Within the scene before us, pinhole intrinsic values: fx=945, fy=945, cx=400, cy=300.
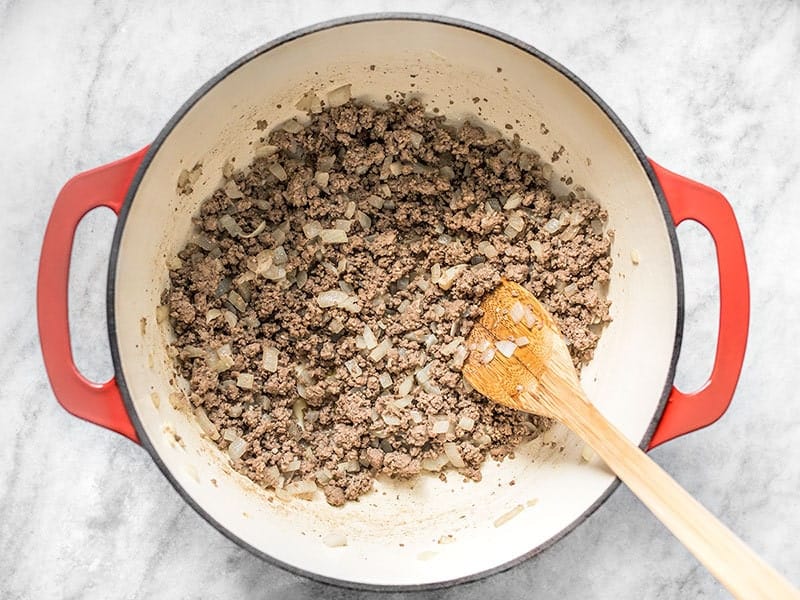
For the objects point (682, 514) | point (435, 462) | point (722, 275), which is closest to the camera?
point (682, 514)

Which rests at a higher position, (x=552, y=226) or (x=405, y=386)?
(x=552, y=226)

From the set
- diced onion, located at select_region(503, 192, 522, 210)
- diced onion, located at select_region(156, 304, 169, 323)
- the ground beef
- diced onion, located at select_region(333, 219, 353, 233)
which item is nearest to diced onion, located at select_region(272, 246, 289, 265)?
→ the ground beef

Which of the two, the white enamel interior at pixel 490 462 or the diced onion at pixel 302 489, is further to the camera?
the diced onion at pixel 302 489

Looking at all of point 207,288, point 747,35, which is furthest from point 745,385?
point 207,288

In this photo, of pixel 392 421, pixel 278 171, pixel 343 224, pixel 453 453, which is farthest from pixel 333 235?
pixel 453 453

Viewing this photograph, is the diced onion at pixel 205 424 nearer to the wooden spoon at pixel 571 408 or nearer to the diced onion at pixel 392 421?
the diced onion at pixel 392 421

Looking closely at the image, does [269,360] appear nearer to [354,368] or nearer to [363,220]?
[354,368]

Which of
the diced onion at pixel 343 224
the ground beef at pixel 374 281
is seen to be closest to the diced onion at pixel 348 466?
the ground beef at pixel 374 281
